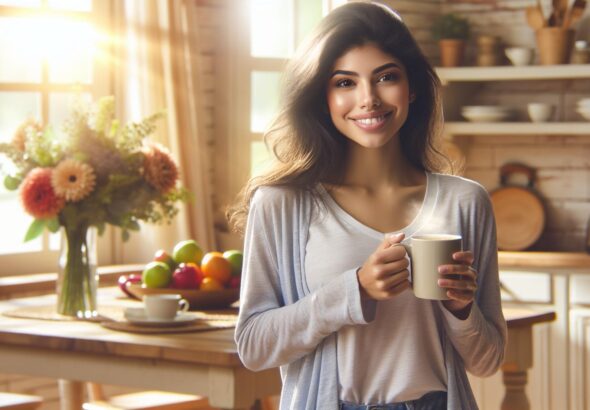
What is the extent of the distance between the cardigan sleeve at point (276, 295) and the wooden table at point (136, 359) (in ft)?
A: 2.43

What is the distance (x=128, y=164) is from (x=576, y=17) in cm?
242

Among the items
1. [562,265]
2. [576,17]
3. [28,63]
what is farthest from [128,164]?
[576,17]

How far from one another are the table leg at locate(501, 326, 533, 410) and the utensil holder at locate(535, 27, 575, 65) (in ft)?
6.59

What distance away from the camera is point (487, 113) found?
189 inches

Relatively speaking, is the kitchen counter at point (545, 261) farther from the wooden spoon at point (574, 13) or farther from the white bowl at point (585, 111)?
the wooden spoon at point (574, 13)

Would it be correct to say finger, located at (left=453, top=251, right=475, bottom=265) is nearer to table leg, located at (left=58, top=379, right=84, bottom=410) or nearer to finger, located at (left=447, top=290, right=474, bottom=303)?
finger, located at (left=447, top=290, right=474, bottom=303)

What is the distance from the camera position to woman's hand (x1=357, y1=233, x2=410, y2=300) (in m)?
1.53

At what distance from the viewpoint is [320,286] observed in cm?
168

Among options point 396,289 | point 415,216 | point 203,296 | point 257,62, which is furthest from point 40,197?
point 257,62

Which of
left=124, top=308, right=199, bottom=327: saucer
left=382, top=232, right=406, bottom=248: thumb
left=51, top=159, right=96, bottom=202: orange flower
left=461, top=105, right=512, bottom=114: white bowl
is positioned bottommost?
left=124, top=308, right=199, bottom=327: saucer

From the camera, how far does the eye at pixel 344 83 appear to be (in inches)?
67.7

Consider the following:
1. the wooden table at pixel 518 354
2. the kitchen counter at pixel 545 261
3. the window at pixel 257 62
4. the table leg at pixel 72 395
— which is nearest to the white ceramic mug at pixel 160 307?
the table leg at pixel 72 395

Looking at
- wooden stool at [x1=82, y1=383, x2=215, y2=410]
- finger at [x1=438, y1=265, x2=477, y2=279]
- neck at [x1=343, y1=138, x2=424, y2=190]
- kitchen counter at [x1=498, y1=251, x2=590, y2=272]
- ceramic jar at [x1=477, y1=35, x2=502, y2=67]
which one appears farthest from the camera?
ceramic jar at [x1=477, y1=35, x2=502, y2=67]

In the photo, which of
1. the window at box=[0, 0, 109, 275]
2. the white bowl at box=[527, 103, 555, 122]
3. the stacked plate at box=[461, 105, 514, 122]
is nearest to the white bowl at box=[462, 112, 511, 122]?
the stacked plate at box=[461, 105, 514, 122]
